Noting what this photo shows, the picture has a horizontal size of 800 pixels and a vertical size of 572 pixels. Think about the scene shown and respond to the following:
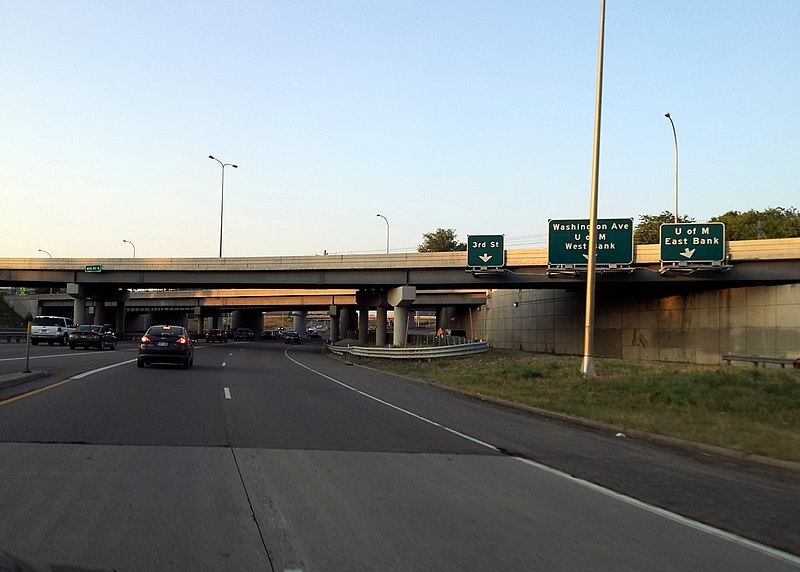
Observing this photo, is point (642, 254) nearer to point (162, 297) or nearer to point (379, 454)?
point (379, 454)

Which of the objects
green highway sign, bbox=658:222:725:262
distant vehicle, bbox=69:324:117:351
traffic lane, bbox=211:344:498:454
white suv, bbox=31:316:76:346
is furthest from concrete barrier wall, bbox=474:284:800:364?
white suv, bbox=31:316:76:346

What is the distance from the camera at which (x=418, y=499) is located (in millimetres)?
7988

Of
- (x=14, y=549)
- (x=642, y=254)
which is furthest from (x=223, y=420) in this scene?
(x=642, y=254)

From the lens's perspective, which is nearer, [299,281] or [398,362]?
[398,362]

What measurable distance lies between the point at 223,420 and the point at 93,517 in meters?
7.27

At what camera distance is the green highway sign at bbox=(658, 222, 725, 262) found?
38.2 metres

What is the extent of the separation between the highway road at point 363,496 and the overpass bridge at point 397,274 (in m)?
29.5

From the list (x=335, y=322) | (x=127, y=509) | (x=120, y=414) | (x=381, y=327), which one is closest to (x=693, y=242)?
(x=381, y=327)

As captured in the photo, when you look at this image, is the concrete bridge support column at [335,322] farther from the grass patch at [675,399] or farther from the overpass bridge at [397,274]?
the grass patch at [675,399]

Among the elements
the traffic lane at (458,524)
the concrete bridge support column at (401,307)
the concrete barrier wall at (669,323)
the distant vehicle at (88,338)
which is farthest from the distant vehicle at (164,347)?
the concrete barrier wall at (669,323)

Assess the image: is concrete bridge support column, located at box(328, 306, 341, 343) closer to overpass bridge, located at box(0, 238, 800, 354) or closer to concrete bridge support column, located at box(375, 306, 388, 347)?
overpass bridge, located at box(0, 238, 800, 354)

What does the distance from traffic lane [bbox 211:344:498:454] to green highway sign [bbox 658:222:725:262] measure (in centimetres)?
2462

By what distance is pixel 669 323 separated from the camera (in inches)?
1807

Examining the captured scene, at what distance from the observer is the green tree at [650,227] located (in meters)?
75.6
